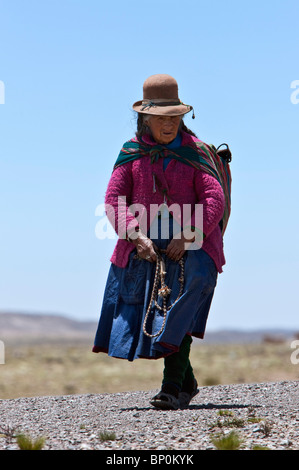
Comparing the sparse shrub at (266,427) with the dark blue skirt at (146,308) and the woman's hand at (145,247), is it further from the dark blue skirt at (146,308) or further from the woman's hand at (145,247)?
the woman's hand at (145,247)

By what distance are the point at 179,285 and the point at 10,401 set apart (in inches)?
123

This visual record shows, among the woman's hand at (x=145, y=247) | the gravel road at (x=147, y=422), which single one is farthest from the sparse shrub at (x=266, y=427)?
the woman's hand at (x=145, y=247)

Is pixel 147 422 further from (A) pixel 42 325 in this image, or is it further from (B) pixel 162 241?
(A) pixel 42 325

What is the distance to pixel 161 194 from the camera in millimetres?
8172

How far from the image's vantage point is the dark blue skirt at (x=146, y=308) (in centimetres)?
794

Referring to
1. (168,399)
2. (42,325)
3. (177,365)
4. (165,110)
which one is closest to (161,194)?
(165,110)

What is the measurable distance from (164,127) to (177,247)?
3.83 feet

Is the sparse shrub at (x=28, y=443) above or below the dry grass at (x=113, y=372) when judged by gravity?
above

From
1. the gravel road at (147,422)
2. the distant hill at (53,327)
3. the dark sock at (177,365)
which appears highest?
the dark sock at (177,365)

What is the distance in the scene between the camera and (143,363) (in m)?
35.2

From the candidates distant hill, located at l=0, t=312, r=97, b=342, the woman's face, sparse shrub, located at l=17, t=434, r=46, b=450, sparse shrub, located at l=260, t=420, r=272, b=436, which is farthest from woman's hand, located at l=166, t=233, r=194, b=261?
distant hill, located at l=0, t=312, r=97, b=342

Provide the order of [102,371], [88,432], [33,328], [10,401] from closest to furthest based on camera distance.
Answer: [88,432], [10,401], [102,371], [33,328]

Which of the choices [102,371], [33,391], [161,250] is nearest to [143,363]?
[102,371]
